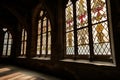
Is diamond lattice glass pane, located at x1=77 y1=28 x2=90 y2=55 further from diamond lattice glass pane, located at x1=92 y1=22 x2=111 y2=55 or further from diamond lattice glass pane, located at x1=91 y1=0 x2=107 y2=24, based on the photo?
diamond lattice glass pane, located at x1=91 y1=0 x2=107 y2=24

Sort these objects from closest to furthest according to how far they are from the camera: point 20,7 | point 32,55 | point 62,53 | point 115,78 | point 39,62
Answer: point 115,78 < point 62,53 < point 39,62 < point 32,55 < point 20,7

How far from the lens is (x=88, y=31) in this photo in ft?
9.91

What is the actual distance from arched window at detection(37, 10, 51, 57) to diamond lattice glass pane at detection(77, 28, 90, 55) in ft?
5.41

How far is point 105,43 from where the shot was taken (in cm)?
263

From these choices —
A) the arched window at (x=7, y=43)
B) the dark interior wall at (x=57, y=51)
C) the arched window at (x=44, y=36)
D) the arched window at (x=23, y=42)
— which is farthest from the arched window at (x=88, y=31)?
the arched window at (x=7, y=43)

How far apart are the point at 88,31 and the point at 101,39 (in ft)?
1.35

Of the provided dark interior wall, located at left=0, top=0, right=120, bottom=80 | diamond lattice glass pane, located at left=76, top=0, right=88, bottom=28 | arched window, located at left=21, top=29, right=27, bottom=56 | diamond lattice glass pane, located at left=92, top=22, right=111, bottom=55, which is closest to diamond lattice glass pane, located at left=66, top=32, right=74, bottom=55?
dark interior wall, located at left=0, top=0, right=120, bottom=80

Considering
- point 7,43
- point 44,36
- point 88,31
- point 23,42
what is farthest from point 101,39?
point 7,43

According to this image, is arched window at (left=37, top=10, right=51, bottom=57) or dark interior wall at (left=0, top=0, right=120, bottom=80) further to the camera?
arched window at (left=37, top=10, right=51, bottom=57)

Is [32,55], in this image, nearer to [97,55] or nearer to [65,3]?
[65,3]

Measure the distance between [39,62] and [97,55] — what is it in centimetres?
269

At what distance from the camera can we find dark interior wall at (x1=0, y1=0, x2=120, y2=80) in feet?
7.24

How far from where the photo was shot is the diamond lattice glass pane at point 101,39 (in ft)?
8.55

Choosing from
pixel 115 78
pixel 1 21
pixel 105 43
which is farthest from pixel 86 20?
pixel 1 21
